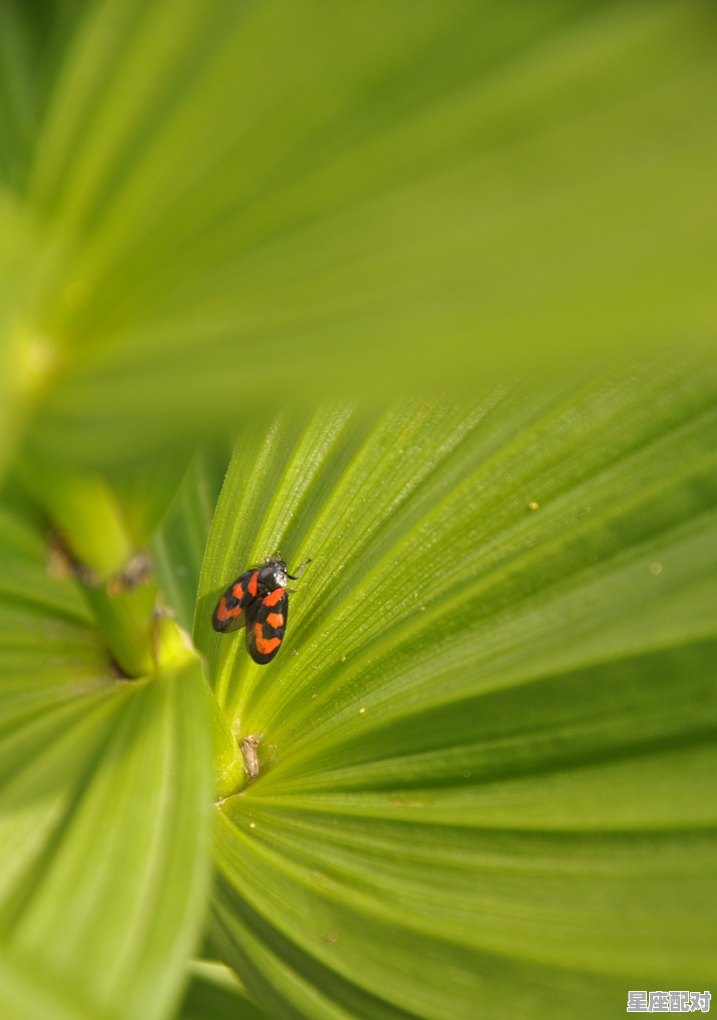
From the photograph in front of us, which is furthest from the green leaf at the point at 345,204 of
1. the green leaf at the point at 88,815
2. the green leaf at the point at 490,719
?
the green leaf at the point at 490,719

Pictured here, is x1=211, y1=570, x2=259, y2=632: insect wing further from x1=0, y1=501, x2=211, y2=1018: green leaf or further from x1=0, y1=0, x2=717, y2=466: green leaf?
x1=0, y1=0, x2=717, y2=466: green leaf

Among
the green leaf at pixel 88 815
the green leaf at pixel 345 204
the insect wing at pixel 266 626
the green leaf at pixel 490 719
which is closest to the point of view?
the green leaf at pixel 345 204

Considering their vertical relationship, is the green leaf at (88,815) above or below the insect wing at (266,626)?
below

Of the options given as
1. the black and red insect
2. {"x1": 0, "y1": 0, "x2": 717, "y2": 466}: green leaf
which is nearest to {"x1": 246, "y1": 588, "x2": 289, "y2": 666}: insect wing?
the black and red insect

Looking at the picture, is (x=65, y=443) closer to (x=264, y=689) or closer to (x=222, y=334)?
(x=222, y=334)

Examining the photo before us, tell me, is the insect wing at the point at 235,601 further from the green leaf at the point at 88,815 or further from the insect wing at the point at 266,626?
the green leaf at the point at 88,815

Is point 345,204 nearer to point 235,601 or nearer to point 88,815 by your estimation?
point 88,815

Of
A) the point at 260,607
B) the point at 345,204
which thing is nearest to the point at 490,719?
the point at 260,607

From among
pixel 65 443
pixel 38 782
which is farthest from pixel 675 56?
pixel 38 782
